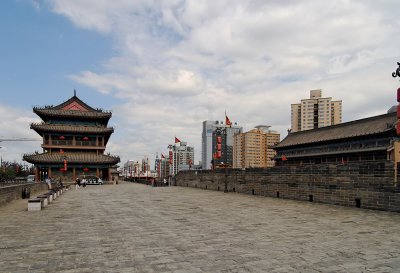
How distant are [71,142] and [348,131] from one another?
38562 mm

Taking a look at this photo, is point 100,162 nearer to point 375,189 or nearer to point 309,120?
point 375,189

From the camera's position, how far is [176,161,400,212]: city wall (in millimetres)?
11680

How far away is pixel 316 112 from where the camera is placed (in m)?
82.5

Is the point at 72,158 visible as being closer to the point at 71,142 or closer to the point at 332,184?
the point at 71,142

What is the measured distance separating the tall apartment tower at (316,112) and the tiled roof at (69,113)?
5405 centimetres

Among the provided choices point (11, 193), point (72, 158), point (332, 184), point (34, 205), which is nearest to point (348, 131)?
point (332, 184)

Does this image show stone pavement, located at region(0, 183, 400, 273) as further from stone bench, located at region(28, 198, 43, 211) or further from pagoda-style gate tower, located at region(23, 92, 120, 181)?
pagoda-style gate tower, located at region(23, 92, 120, 181)

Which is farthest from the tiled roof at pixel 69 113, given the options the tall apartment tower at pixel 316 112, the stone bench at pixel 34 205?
the tall apartment tower at pixel 316 112

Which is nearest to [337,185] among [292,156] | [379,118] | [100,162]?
[379,118]

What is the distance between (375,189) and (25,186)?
20831 mm

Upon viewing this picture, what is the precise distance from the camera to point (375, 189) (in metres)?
12.0

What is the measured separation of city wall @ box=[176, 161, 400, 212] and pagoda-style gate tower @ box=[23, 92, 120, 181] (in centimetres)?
3032

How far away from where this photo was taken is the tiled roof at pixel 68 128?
4509cm

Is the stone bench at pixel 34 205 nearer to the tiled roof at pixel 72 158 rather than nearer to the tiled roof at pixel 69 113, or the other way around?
the tiled roof at pixel 72 158
